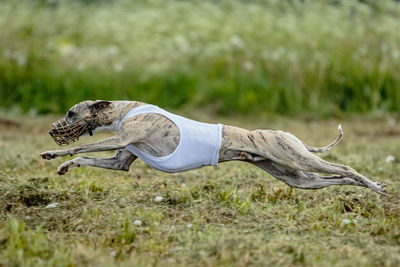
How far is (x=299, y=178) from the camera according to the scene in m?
4.23

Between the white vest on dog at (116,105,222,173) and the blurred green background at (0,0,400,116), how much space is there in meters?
5.38

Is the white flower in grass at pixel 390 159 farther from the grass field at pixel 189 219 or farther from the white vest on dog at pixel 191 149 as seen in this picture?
the white vest on dog at pixel 191 149

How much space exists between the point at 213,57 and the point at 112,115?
20.5ft

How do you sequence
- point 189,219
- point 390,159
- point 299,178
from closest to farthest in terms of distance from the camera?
point 189,219 → point 299,178 → point 390,159

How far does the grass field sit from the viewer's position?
10.2 ft

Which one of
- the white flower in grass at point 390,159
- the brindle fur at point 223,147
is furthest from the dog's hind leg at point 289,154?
the white flower in grass at point 390,159

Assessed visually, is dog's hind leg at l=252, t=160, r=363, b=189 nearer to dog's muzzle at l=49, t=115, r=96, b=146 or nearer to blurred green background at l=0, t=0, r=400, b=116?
dog's muzzle at l=49, t=115, r=96, b=146

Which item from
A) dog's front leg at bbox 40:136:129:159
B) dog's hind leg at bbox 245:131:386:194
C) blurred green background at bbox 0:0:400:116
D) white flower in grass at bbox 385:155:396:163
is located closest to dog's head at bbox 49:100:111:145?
dog's front leg at bbox 40:136:129:159

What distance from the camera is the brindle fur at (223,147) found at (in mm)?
3854

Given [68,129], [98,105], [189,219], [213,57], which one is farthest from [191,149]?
[213,57]

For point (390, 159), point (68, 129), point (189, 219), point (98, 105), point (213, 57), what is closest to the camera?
point (189, 219)

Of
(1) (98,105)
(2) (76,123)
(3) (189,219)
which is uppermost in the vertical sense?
(1) (98,105)

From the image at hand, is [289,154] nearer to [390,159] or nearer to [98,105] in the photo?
[98,105]

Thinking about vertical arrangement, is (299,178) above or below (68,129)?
below
